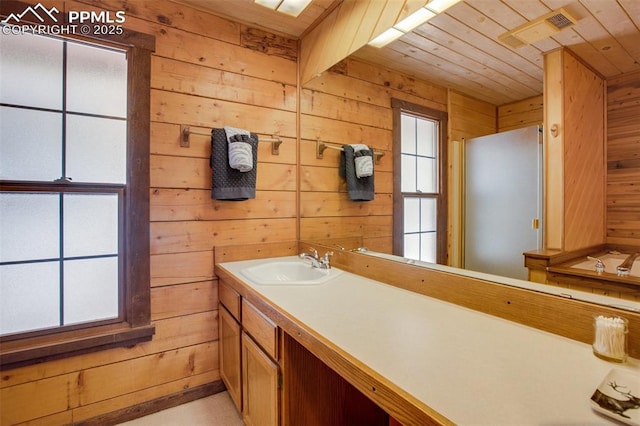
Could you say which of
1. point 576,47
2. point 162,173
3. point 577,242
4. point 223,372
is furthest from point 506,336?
point 162,173

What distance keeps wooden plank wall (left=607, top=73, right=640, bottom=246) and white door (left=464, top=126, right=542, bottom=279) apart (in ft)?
0.50

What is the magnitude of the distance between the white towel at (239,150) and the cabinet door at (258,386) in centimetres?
89

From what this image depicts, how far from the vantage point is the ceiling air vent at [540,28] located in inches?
31.8

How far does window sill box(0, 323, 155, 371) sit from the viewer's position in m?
1.42

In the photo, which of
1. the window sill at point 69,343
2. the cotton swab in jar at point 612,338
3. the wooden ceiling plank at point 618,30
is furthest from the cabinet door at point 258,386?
the wooden ceiling plank at point 618,30

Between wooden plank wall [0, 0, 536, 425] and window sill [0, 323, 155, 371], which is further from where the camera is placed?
wooden plank wall [0, 0, 536, 425]

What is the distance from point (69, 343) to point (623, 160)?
7.26ft

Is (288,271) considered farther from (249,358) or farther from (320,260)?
(249,358)

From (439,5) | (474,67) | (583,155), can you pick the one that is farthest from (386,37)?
(583,155)

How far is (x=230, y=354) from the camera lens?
169cm

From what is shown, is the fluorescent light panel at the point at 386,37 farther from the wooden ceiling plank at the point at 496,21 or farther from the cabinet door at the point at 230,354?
the cabinet door at the point at 230,354

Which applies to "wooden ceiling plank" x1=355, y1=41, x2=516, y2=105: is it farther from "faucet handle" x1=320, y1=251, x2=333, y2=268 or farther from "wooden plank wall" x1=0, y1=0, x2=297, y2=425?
"faucet handle" x1=320, y1=251, x2=333, y2=268

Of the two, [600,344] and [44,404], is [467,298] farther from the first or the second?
[44,404]

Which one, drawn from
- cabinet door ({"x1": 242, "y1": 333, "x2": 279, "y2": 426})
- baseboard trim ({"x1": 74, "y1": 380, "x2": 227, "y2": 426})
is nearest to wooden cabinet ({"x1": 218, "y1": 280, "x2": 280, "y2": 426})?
cabinet door ({"x1": 242, "y1": 333, "x2": 279, "y2": 426})
